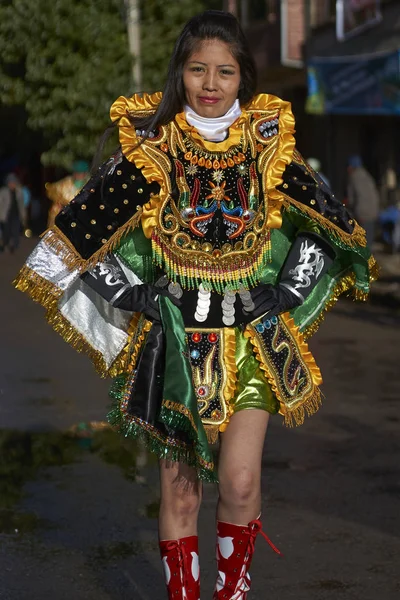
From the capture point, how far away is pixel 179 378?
383 centimetres

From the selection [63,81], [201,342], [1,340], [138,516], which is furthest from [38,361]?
[63,81]

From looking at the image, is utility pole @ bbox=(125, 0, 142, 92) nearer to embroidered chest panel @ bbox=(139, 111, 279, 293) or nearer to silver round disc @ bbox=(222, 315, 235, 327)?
embroidered chest panel @ bbox=(139, 111, 279, 293)

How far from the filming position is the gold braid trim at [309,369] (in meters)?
3.98

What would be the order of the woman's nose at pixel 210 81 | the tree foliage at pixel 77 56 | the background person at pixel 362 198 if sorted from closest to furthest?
the woman's nose at pixel 210 81 < the background person at pixel 362 198 < the tree foliage at pixel 77 56

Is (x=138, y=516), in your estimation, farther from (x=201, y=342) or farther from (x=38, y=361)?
(x=38, y=361)

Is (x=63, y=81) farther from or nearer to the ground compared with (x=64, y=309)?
nearer to the ground

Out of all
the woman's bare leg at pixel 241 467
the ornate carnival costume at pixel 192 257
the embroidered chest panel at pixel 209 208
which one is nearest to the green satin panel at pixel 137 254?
the ornate carnival costume at pixel 192 257

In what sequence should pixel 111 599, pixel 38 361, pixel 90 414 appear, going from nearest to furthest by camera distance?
1. pixel 111 599
2. pixel 90 414
3. pixel 38 361

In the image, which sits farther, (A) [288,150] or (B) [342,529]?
(B) [342,529]

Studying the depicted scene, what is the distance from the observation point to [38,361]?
10.4 m

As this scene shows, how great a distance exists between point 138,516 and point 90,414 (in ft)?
7.70

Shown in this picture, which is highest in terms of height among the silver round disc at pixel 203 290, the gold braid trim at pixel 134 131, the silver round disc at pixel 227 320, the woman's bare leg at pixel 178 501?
the gold braid trim at pixel 134 131

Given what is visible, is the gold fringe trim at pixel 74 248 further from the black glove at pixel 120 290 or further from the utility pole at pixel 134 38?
the utility pole at pixel 134 38

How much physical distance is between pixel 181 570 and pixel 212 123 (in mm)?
1458
